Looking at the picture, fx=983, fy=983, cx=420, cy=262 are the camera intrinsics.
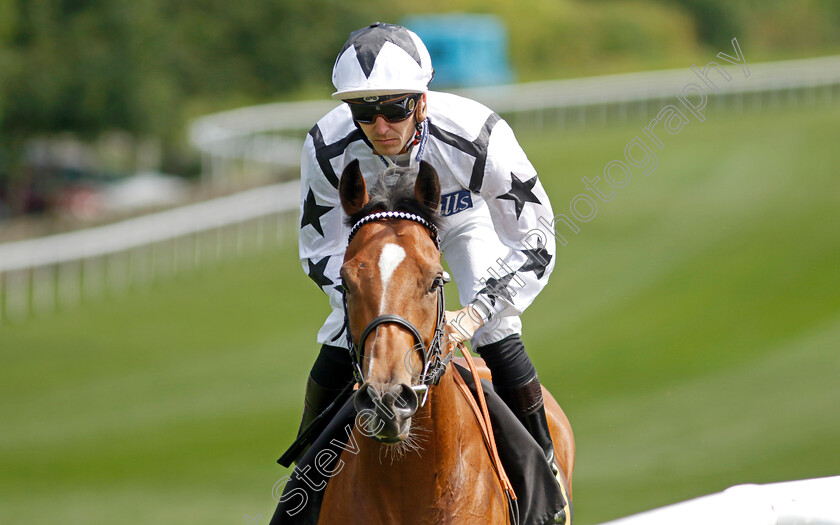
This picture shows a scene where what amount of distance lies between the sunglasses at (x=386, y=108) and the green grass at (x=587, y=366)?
5258 mm

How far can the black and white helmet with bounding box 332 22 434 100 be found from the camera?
3336 millimetres

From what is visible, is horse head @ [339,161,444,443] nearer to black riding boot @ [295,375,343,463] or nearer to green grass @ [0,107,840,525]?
black riding boot @ [295,375,343,463]

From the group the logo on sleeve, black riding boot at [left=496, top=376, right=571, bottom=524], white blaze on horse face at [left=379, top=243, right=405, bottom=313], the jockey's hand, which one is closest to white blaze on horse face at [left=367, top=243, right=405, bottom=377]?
white blaze on horse face at [left=379, top=243, right=405, bottom=313]

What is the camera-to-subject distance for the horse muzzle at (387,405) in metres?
2.62

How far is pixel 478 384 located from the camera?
11.5 ft

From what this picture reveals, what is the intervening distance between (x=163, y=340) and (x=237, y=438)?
3.19 metres

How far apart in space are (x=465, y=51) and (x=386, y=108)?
1011 inches

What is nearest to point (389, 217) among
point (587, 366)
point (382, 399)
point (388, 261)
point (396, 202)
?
point (396, 202)

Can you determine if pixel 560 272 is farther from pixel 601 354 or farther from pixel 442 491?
pixel 442 491

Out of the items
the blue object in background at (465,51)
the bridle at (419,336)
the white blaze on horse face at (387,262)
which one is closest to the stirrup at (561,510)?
the bridle at (419,336)

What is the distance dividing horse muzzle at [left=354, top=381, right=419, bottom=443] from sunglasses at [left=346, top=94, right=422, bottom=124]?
111 centimetres

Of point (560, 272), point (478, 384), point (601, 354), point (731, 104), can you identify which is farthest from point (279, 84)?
point (478, 384)

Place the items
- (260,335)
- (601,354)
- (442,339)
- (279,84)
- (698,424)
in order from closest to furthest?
(442,339) → (698,424) → (601,354) → (260,335) → (279,84)

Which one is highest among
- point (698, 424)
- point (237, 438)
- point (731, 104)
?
point (731, 104)
